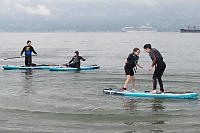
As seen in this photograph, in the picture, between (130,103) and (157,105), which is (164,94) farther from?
(130,103)

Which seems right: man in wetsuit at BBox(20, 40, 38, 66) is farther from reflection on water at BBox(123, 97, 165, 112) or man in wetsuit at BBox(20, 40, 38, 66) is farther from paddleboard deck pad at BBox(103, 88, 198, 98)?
reflection on water at BBox(123, 97, 165, 112)

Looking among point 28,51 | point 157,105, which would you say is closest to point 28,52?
point 28,51

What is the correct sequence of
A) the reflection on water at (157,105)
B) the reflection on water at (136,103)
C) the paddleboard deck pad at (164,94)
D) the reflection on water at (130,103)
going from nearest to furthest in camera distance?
the reflection on water at (157,105)
the reflection on water at (136,103)
the reflection on water at (130,103)
the paddleboard deck pad at (164,94)

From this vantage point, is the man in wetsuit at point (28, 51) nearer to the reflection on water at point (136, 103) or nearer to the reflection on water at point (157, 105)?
the reflection on water at point (136, 103)

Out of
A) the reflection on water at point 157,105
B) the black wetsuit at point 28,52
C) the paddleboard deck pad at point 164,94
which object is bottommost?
the reflection on water at point 157,105

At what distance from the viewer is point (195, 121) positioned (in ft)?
33.7

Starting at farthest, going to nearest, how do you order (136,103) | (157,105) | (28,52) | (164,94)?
(28,52)
(164,94)
(136,103)
(157,105)

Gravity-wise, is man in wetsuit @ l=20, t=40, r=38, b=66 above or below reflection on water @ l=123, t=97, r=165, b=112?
above

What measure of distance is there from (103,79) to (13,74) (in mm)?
6059

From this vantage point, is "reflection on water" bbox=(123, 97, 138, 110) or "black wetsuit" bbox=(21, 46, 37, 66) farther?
"black wetsuit" bbox=(21, 46, 37, 66)

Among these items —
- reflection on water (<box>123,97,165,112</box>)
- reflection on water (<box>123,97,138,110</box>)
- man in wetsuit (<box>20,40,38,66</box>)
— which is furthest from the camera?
man in wetsuit (<box>20,40,38,66</box>)

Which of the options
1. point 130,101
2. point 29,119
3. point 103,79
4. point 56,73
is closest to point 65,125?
point 29,119

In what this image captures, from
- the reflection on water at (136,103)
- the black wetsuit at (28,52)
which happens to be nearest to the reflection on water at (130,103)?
the reflection on water at (136,103)

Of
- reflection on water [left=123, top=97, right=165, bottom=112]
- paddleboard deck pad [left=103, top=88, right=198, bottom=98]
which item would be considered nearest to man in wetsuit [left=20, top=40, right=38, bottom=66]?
paddleboard deck pad [left=103, top=88, right=198, bottom=98]
